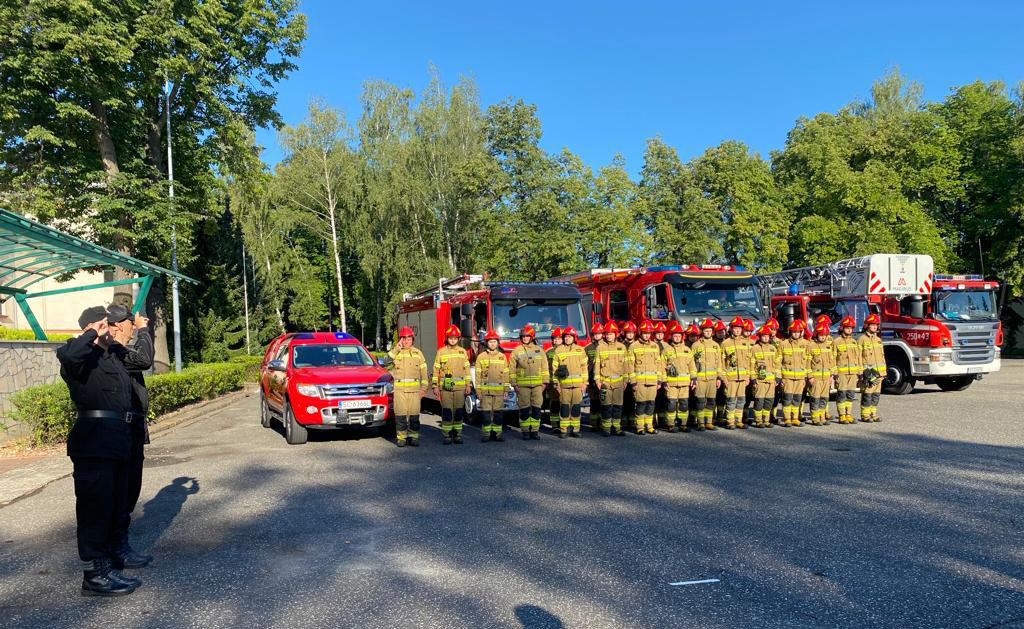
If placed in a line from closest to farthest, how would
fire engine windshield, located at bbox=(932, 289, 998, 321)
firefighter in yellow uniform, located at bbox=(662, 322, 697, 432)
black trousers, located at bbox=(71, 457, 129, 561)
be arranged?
1. black trousers, located at bbox=(71, 457, 129, 561)
2. firefighter in yellow uniform, located at bbox=(662, 322, 697, 432)
3. fire engine windshield, located at bbox=(932, 289, 998, 321)

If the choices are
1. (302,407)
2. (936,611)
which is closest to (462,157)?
(302,407)

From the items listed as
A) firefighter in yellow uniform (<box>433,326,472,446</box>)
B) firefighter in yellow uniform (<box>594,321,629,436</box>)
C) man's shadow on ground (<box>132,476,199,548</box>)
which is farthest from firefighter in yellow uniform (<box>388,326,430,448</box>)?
man's shadow on ground (<box>132,476,199,548</box>)

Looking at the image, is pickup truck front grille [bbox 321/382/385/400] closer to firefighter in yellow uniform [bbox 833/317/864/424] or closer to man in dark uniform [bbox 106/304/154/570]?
man in dark uniform [bbox 106/304/154/570]

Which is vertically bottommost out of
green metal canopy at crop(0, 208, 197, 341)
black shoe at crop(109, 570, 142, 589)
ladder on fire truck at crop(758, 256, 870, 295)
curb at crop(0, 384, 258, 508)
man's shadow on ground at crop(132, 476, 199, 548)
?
man's shadow on ground at crop(132, 476, 199, 548)

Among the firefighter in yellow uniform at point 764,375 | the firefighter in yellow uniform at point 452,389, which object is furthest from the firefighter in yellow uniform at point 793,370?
the firefighter in yellow uniform at point 452,389

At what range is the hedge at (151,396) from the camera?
1047cm

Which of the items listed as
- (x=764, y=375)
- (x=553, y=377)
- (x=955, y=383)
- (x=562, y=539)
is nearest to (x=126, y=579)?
(x=562, y=539)

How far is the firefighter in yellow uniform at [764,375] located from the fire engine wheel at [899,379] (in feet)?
20.2

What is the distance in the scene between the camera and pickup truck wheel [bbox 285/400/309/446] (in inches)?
417

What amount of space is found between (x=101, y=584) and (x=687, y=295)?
10793 mm

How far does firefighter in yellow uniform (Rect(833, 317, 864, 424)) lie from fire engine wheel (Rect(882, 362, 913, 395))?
16.4ft

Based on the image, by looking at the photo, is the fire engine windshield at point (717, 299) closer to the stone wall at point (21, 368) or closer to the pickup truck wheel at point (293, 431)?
the pickup truck wheel at point (293, 431)

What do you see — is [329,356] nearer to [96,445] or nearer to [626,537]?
[96,445]

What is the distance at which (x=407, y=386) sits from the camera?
1020 cm
